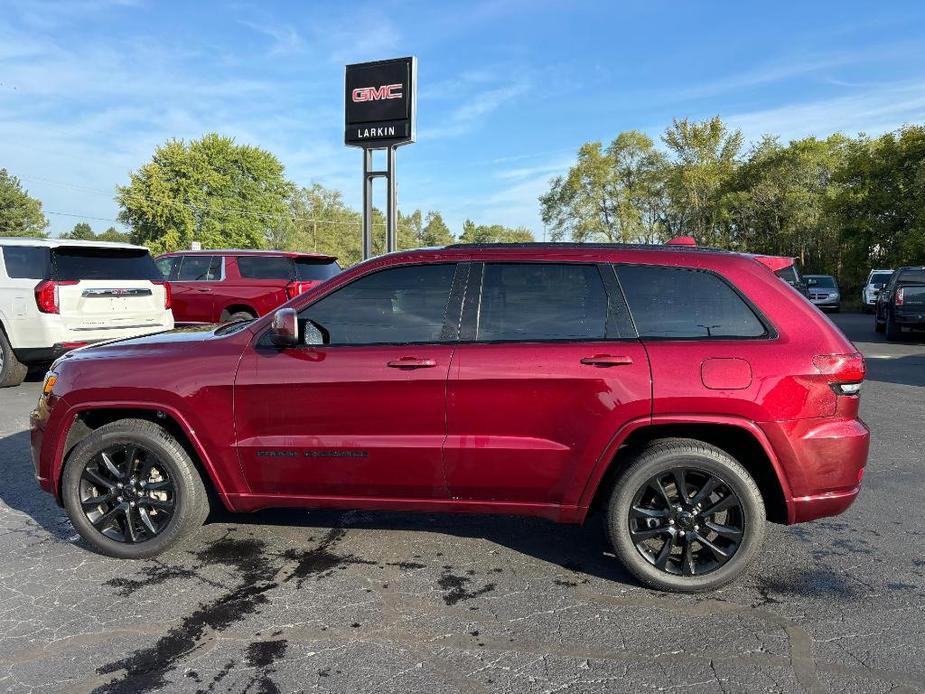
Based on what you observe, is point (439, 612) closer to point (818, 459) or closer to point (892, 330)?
point (818, 459)

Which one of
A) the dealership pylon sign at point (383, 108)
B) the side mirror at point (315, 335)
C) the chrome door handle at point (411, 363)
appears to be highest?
the dealership pylon sign at point (383, 108)

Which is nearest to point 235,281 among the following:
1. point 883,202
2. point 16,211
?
point 883,202

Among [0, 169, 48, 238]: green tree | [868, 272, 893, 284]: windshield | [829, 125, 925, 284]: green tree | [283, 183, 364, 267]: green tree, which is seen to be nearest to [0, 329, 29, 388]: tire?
[868, 272, 893, 284]: windshield

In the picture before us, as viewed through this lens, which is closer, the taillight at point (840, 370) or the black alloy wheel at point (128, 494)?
the taillight at point (840, 370)

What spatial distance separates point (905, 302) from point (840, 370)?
1405cm

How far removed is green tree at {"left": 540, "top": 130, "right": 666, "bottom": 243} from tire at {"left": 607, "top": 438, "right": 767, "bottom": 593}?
50.6m

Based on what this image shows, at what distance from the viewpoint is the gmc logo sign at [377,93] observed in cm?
1450

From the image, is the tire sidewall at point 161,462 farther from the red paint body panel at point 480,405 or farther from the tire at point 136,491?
the red paint body panel at point 480,405

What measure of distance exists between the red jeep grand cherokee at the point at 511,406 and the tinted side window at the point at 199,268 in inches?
326

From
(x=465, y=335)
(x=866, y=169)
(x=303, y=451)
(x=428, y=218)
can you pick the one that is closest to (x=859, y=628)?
(x=465, y=335)

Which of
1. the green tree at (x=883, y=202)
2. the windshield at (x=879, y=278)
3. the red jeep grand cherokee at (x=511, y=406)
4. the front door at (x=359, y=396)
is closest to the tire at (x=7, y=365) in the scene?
the red jeep grand cherokee at (x=511, y=406)

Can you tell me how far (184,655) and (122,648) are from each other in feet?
0.93

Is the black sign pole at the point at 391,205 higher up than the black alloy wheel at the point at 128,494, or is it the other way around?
the black sign pole at the point at 391,205

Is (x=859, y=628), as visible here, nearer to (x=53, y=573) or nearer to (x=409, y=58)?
(x=53, y=573)
